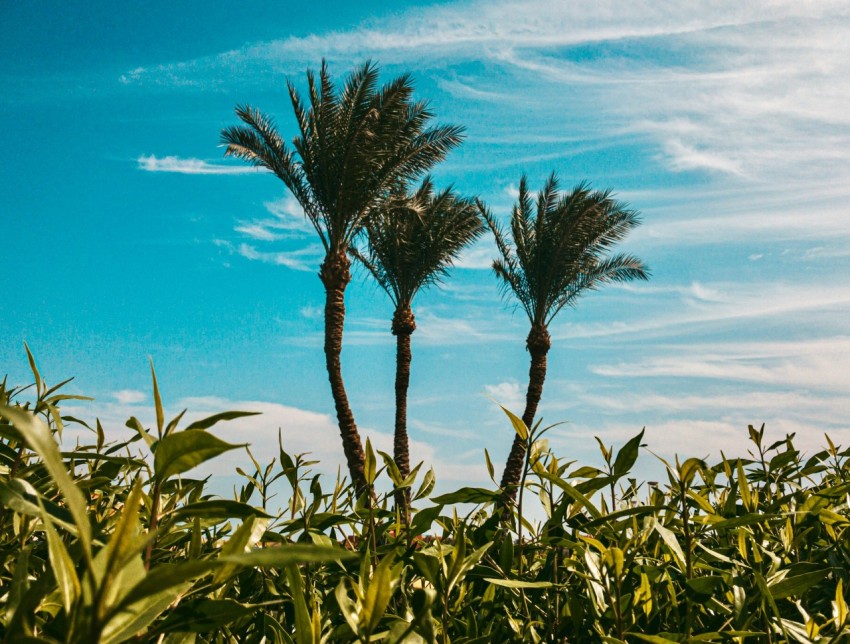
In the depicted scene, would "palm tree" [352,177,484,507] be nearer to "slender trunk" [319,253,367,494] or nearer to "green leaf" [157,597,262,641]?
"slender trunk" [319,253,367,494]

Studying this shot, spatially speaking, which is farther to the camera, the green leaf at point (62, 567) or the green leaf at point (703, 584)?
the green leaf at point (703, 584)

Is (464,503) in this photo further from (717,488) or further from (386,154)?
(386,154)

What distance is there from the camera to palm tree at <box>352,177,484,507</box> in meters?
19.1

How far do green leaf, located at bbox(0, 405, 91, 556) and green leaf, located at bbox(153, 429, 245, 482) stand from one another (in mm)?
111

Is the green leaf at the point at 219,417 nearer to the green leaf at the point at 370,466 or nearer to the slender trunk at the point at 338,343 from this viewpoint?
the green leaf at the point at 370,466

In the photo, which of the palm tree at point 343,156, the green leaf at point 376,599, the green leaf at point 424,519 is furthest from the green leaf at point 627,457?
the palm tree at point 343,156

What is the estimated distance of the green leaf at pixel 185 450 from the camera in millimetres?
506

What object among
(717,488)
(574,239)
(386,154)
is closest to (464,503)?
(717,488)

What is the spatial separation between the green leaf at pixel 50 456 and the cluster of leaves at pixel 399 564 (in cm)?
4

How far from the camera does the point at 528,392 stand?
797 inches

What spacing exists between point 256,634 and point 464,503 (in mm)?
310

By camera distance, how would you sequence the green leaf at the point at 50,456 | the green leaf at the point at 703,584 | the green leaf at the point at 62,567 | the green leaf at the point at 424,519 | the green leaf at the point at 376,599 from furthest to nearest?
the green leaf at the point at 424,519
the green leaf at the point at 703,584
the green leaf at the point at 376,599
the green leaf at the point at 62,567
the green leaf at the point at 50,456

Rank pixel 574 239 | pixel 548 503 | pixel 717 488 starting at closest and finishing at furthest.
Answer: pixel 548 503 < pixel 717 488 < pixel 574 239

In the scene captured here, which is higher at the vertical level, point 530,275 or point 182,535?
point 530,275
